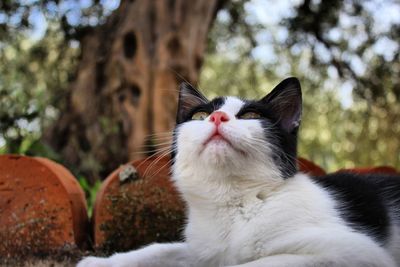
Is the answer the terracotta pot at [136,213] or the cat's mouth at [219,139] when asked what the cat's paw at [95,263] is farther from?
the terracotta pot at [136,213]

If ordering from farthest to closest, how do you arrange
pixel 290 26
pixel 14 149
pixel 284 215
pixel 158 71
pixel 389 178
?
pixel 290 26
pixel 158 71
pixel 14 149
pixel 389 178
pixel 284 215

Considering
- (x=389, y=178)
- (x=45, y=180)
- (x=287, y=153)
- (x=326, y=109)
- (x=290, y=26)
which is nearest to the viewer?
(x=287, y=153)

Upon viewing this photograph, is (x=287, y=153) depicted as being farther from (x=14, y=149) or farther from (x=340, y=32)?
(x=340, y=32)

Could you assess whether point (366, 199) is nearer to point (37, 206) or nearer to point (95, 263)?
point (95, 263)

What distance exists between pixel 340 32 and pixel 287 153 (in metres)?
4.85

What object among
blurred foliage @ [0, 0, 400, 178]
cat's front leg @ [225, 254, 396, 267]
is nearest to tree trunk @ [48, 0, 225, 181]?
blurred foliage @ [0, 0, 400, 178]

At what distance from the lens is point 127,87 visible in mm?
4473

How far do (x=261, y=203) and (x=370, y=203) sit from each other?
487mm

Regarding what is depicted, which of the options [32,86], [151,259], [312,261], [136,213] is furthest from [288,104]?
[32,86]

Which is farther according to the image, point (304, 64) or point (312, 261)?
point (304, 64)

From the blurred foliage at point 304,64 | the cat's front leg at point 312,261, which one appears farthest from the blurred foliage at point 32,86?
the cat's front leg at point 312,261

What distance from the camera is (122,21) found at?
4738 millimetres

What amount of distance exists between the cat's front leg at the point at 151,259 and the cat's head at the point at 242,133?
38 centimetres

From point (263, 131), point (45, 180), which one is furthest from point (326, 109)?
point (263, 131)
